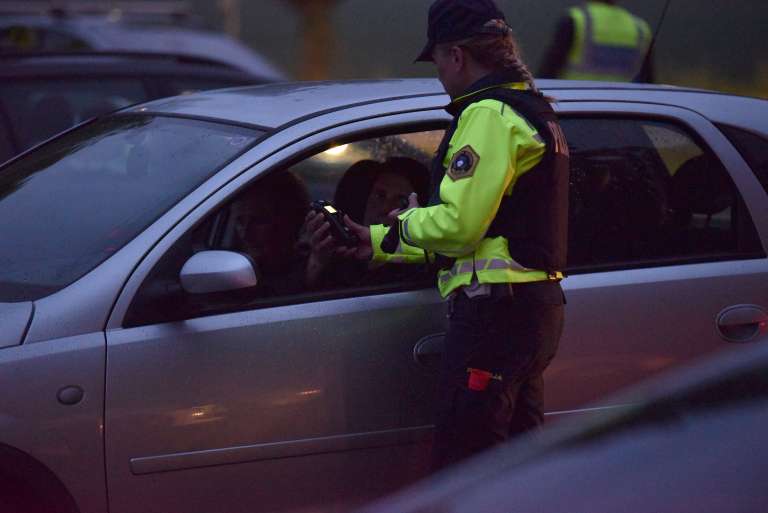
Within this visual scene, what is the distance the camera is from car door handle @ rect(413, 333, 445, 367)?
3869 millimetres

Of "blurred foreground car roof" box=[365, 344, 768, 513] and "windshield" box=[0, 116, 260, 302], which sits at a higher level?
"windshield" box=[0, 116, 260, 302]

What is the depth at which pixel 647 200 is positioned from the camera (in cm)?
423

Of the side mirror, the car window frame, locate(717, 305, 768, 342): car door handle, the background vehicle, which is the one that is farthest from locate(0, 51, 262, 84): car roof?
locate(717, 305, 768, 342): car door handle

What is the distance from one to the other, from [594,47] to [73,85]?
2705 mm

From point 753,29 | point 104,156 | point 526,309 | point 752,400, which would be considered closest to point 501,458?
point 752,400

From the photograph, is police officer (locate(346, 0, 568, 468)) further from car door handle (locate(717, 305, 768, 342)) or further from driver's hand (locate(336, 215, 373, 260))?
car door handle (locate(717, 305, 768, 342))

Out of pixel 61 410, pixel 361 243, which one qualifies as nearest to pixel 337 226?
pixel 361 243

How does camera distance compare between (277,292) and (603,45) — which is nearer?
(277,292)

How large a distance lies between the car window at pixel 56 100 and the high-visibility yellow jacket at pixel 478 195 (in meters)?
3.56

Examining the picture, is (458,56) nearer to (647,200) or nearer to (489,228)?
(489,228)

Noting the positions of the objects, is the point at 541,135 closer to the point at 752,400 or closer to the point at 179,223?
the point at 179,223

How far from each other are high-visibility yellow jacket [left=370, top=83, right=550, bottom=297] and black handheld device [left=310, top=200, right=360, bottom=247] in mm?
223

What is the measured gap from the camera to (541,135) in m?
3.59

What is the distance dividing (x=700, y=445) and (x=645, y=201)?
2.10 m
